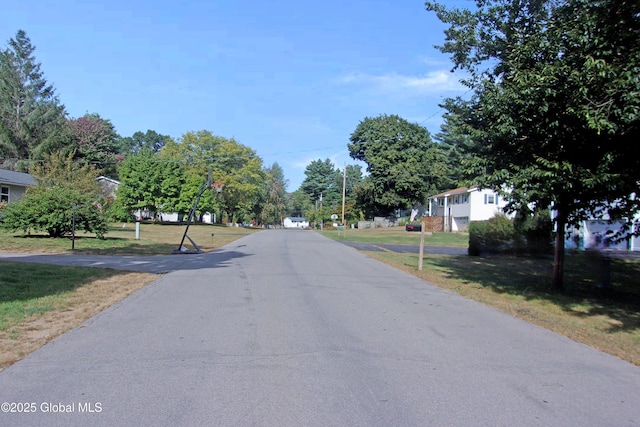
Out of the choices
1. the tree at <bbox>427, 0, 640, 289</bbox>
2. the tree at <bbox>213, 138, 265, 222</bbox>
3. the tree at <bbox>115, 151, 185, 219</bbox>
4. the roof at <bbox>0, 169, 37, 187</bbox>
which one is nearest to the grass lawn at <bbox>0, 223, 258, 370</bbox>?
the tree at <bbox>427, 0, 640, 289</bbox>

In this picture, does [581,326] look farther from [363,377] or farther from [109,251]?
[109,251]

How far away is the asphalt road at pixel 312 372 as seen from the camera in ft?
13.5

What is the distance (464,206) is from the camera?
5278cm

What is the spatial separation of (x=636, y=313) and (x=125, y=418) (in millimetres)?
9892

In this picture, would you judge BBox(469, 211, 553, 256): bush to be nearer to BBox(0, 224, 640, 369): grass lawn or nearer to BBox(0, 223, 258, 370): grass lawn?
BBox(0, 224, 640, 369): grass lawn

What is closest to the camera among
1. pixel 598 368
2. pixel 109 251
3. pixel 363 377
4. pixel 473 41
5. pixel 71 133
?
pixel 363 377

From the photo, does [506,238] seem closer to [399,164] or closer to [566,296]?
[566,296]

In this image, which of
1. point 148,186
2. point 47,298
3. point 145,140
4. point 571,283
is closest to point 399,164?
point 148,186

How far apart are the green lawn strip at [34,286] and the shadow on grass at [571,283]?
9.73 meters

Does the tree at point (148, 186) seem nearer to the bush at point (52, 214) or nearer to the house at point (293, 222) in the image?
the bush at point (52, 214)

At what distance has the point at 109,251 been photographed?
20219mm

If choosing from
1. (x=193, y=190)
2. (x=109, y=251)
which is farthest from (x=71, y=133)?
(x=109, y=251)

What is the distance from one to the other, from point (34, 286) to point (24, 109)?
181 feet

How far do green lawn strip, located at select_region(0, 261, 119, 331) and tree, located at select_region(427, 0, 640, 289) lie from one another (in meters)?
9.36
